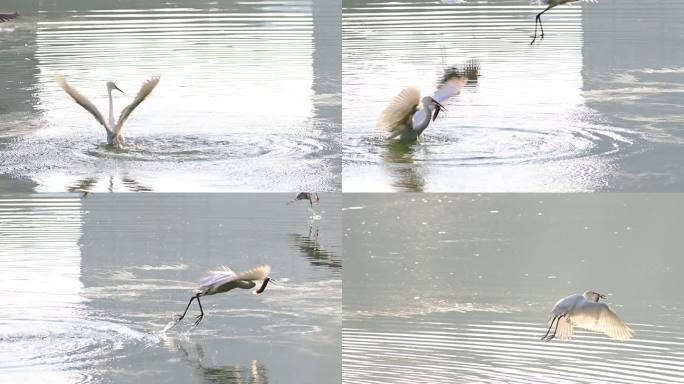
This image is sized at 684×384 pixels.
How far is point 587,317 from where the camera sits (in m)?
2.66

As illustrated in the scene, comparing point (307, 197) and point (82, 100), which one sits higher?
point (82, 100)

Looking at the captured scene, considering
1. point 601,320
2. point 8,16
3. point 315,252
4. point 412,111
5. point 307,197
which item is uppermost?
point 8,16

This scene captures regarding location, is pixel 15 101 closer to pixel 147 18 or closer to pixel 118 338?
pixel 147 18

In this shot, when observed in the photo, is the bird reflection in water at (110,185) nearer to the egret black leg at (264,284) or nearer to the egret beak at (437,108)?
the egret black leg at (264,284)

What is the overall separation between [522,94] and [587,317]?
0.52 metres

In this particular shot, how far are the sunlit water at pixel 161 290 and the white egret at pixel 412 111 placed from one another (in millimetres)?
206

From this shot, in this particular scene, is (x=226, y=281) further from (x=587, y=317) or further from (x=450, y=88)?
(x=587, y=317)

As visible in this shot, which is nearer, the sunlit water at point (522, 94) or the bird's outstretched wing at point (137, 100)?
the sunlit water at point (522, 94)

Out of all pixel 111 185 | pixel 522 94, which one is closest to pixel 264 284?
pixel 111 185

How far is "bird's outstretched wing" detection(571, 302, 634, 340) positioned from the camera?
2.66 meters

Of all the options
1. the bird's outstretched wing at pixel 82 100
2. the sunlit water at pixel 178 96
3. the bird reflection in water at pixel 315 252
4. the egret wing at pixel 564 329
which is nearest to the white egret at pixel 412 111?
the sunlit water at pixel 178 96

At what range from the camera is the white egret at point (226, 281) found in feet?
8.97

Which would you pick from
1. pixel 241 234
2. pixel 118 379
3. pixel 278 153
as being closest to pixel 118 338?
pixel 118 379

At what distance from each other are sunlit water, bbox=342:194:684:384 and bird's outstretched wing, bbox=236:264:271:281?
0.19 meters
